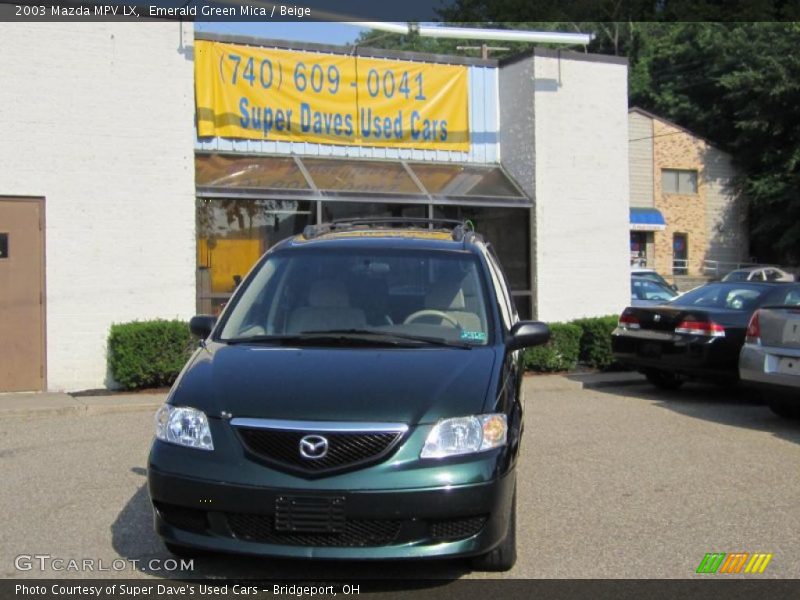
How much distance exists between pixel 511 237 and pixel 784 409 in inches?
239

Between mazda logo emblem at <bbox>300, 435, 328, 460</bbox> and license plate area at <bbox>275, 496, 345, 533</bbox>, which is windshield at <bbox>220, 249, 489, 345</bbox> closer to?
mazda logo emblem at <bbox>300, 435, 328, 460</bbox>

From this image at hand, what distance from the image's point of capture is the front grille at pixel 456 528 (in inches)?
165

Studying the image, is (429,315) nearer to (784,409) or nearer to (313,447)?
(313,447)

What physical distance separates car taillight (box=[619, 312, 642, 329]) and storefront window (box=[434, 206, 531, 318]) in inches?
112

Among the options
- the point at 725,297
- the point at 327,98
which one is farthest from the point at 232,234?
the point at 725,297

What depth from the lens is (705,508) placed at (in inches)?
243

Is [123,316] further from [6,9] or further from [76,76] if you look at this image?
[6,9]

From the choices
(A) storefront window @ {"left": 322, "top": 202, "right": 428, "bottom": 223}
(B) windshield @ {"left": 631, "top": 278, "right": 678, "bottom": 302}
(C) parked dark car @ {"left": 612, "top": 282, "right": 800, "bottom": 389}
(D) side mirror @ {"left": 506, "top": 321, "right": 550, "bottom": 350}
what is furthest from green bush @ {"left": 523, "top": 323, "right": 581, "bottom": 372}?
(D) side mirror @ {"left": 506, "top": 321, "right": 550, "bottom": 350}

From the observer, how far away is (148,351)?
11570 mm

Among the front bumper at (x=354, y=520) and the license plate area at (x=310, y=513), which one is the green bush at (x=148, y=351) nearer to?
the front bumper at (x=354, y=520)

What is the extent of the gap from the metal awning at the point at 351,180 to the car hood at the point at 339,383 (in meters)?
8.38

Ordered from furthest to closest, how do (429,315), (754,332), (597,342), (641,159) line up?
(641,159) → (597,342) → (754,332) → (429,315)

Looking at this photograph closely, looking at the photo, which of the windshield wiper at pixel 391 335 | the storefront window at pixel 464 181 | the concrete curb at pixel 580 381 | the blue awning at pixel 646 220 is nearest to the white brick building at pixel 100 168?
the storefront window at pixel 464 181

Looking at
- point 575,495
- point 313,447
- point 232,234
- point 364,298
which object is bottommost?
point 575,495
